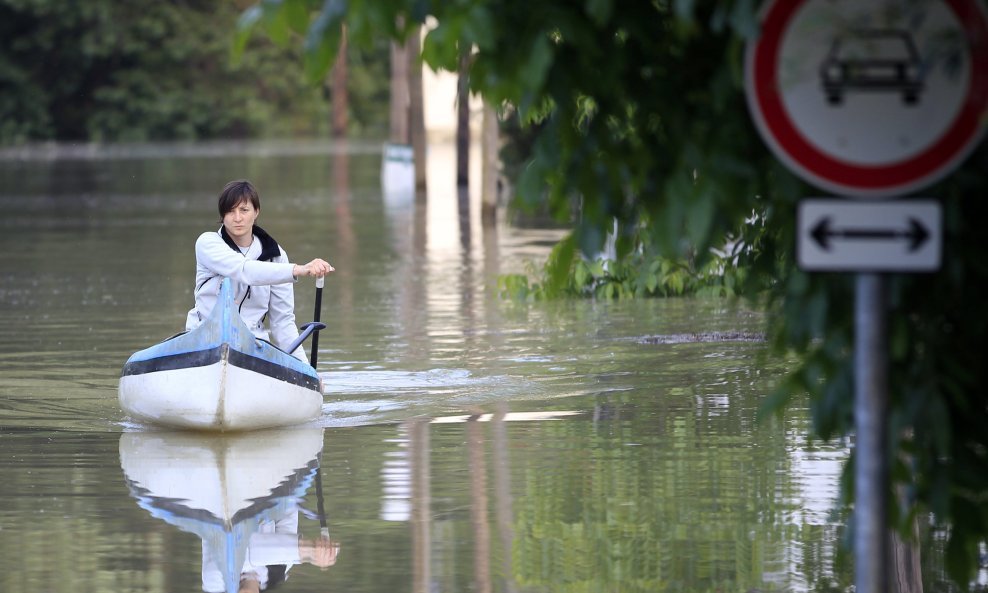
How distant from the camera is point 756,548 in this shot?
25.7ft

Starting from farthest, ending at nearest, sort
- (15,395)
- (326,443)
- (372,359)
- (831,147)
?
(372,359) → (15,395) → (326,443) → (831,147)

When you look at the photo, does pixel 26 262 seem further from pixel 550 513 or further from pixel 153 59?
pixel 153 59

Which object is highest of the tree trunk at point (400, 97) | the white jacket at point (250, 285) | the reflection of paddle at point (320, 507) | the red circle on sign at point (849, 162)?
the tree trunk at point (400, 97)

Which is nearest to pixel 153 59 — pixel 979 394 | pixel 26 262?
pixel 26 262

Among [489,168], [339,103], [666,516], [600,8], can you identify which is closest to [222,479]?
[666,516]

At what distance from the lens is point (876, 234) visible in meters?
4.36

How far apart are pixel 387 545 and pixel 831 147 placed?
401 cm

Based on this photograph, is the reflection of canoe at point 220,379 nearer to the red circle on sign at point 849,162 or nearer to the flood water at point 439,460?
the flood water at point 439,460

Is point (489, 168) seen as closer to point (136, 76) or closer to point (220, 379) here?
point (220, 379)

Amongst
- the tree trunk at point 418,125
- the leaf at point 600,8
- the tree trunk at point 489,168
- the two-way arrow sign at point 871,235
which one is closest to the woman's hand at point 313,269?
the leaf at point 600,8

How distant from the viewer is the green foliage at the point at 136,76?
76.4m

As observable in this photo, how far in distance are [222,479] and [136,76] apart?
240ft

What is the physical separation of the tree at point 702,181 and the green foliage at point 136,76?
70.7 meters

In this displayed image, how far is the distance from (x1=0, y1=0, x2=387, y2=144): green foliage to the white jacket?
63.7 meters
